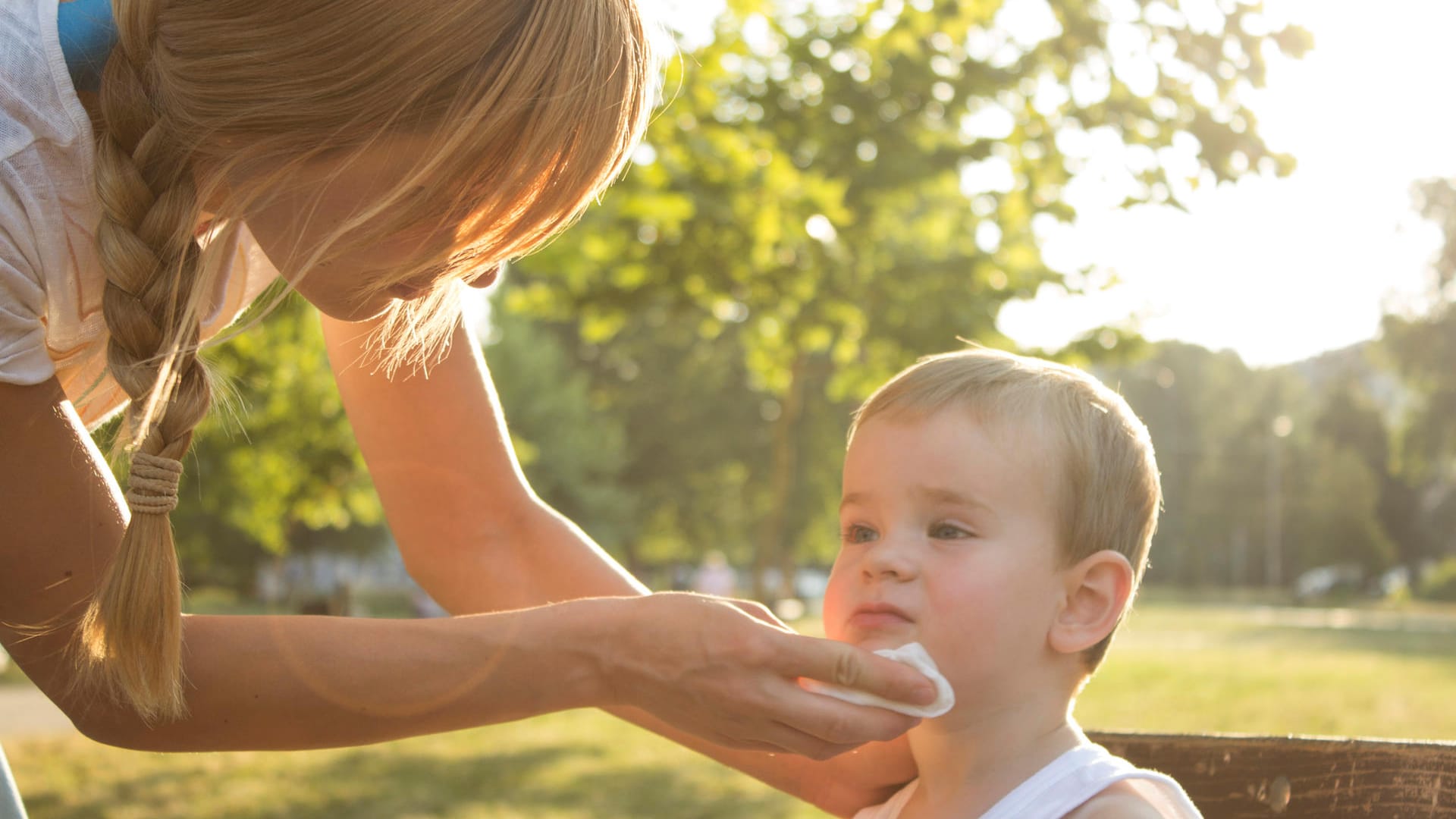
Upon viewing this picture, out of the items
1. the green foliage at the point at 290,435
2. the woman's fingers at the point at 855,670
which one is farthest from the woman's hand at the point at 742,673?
the green foliage at the point at 290,435

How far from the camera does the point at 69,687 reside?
5.90 feet

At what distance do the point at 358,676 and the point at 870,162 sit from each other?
23.7 ft

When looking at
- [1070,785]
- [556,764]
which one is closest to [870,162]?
[556,764]

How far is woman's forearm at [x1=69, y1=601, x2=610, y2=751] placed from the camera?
1774mm

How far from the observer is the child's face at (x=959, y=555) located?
81.4 inches

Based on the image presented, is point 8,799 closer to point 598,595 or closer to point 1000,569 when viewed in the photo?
point 598,595

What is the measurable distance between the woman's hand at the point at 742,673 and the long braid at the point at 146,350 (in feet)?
1.90

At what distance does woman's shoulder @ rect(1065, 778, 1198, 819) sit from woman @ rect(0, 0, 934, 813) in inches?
12.9

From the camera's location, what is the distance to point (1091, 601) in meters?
2.18

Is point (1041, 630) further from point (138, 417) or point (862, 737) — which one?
point (138, 417)

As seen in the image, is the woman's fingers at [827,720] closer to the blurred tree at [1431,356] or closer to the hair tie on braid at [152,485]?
the hair tie on braid at [152,485]

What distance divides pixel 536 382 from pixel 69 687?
37.2 m

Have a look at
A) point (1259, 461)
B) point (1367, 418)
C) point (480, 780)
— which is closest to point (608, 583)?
point (480, 780)

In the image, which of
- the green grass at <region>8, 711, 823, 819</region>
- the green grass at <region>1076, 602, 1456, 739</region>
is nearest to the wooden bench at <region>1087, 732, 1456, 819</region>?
the green grass at <region>1076, 602, 1456, 739</region>
